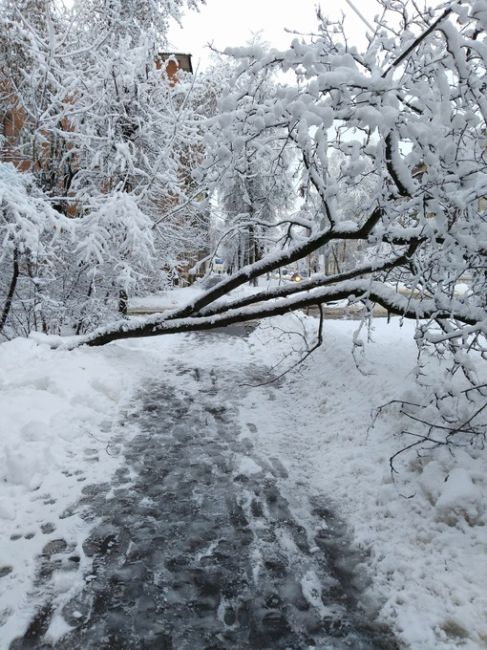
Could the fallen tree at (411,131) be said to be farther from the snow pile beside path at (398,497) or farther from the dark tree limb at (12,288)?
the dark tree limb at (12,288)

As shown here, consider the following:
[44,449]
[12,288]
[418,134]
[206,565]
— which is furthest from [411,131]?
[12,288]

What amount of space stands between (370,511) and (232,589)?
1546 millimetres

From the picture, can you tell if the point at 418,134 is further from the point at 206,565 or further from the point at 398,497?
the point at 206,565

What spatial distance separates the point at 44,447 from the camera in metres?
4.71

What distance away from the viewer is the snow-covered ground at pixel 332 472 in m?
2.97

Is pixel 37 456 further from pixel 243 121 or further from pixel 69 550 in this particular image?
pixel 243 121

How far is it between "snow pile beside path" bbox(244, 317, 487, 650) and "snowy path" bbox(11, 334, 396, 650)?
23cm

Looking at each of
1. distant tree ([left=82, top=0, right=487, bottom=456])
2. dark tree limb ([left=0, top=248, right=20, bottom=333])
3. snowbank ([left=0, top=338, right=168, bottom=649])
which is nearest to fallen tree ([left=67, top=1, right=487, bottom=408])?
distant tree ([left=82, top=0, right=487, bottom=456])

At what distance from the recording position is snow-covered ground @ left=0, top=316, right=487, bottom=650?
9.75ft

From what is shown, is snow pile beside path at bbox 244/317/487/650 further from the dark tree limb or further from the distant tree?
the dark tree limb

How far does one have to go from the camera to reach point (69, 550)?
11.2ft

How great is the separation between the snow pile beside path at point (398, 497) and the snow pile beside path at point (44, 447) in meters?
2.15

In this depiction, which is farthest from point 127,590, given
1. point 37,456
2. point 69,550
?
point 37,456

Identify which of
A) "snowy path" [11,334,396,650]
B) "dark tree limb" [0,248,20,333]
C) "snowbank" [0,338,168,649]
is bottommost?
"snowy path" [11,334,396,650]
